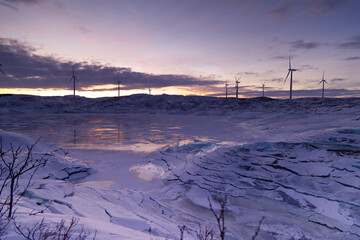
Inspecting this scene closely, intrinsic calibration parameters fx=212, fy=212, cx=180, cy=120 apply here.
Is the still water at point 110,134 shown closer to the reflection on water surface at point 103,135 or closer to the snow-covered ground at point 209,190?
the reflection on water surface at point 103,135

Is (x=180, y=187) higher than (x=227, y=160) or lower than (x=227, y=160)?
lower

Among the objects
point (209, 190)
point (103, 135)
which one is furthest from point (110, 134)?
point (209, 190)

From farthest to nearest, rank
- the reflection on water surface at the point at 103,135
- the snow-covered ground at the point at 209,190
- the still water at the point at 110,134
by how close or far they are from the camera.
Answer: the still water at the point at 110,134 < the reflection on water surface at the point at 103,135 < the snow-covered ground at the point at 209,190

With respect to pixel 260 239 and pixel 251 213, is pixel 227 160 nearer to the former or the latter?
pixel 251 213

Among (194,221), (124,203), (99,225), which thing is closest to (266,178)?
(194,221)

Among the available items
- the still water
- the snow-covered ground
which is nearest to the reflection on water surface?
the still water

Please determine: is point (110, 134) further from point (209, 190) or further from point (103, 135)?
point (209, 190)

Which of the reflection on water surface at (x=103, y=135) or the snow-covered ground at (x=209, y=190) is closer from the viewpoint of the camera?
the snow-covered ground at (x=209, y=190)

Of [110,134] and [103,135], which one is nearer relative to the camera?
[103,135]

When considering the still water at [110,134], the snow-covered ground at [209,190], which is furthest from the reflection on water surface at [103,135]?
the snow-covered ground at [209,190]

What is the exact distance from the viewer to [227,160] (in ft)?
24.8

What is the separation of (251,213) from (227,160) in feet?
9.19

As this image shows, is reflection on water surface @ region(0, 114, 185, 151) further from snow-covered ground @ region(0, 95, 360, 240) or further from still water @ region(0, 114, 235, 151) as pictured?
snow-covered ground @ region(0, 95, 360, 240)

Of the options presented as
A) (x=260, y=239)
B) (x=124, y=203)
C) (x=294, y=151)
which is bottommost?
(x=260, y=239)
